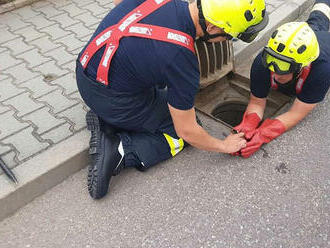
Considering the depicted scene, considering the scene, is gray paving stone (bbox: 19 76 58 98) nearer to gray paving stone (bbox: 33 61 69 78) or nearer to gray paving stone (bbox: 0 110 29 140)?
gray paving stone (bbox: 33 61 69 78)

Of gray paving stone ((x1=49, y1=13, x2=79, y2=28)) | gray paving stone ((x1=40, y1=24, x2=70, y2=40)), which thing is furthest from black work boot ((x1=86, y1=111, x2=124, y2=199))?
gray paving stone ((x1=49, y1=13, x2=79, y2=28))

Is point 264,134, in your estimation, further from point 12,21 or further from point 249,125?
point 12,21

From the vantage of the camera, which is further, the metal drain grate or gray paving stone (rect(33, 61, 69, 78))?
gray paving stone (rect(33, 61, 69, 78))

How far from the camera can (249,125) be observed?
9.83ft

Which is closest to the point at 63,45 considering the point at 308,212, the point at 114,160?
the point at 114,160

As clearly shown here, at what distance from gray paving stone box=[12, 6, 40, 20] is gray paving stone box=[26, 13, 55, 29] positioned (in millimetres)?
96

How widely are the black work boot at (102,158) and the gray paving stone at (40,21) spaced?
7.45 ft

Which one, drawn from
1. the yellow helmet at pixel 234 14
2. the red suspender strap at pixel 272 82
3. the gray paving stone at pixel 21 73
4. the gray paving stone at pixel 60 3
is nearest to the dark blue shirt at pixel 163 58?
the yellow helmet at pixel 234 14

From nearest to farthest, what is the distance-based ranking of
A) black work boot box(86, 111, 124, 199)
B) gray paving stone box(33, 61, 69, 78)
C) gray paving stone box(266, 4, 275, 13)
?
black work boot box(86, 111, 124, 199) → gray paving stone box(33, 61, 69, 78) → gray paving stone box(266, 4, 275, 13)

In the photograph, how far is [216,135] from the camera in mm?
3037

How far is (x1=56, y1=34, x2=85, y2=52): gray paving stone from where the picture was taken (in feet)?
13.1

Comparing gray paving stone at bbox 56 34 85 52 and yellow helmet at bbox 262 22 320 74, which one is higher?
yellow helmet at bbox 262 22 320 74

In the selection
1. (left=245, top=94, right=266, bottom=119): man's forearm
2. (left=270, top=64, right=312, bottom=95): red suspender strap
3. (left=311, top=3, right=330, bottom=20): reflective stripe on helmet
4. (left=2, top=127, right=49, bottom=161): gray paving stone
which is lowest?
(left=245, top=94, right=266, bottom=119): man's forearm

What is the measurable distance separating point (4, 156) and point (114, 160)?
899 millimetres
